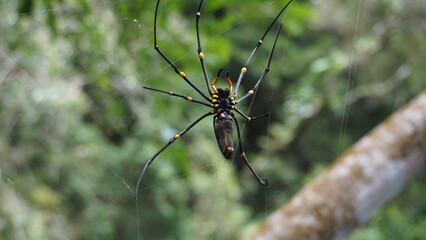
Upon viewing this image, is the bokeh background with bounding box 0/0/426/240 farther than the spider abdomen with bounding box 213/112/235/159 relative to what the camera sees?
Yes

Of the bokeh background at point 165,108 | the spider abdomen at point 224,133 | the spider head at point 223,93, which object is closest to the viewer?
the spider abdomen at point 224,133

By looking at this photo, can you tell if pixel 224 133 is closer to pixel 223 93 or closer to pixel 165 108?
pixel 223 93

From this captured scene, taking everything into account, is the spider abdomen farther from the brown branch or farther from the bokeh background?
the brown branch

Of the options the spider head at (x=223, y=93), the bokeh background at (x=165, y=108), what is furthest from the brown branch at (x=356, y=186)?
the spider head at (x=223, y=93)

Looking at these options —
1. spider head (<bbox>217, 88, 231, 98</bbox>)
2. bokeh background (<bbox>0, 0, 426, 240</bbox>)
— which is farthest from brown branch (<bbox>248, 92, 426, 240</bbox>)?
spider head (<bbox>217, 88, 231, 98</bbox>)

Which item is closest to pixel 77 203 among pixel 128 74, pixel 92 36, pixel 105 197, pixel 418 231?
pixel 105 197

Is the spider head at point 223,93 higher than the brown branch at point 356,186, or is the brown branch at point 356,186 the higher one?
the brown branch at point 356,186

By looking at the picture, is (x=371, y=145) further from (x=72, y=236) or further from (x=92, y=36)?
(x=72, y=236)

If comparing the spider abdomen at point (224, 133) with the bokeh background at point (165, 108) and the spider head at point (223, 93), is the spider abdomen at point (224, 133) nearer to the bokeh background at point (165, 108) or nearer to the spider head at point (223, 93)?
the spider head at point (223, 93)
